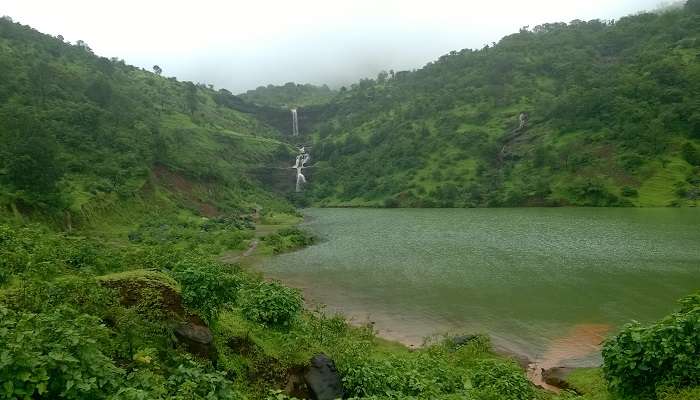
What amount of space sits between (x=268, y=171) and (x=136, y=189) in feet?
266

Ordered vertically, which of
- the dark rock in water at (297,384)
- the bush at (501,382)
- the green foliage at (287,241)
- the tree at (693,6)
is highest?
the tree at (693,6)

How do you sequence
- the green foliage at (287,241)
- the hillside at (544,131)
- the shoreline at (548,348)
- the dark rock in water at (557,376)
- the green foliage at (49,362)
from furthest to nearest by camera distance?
1. the hillside at (544,131)
2. the green foliage at (287,241)
3. the shoreline at (548,348)
4. the dark rock in water at (557,376)
5. the green foliage at (49,362)

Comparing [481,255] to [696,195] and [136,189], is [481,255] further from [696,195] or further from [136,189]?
[696,195]

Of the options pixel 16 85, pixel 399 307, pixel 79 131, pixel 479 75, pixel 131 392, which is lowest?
pixel 399 307

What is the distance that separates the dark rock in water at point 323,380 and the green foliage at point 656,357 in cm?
734

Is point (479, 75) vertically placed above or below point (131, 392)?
above

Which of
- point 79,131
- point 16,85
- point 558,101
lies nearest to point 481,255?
point 79,131

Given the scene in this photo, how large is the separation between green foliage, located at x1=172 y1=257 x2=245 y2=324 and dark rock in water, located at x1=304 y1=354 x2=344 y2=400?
9.90 ft

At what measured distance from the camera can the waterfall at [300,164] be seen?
478 feet

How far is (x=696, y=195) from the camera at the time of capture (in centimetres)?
7719

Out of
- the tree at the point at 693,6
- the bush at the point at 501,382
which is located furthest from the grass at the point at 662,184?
the tree at the point at 693,6

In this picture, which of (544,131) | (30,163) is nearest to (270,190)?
(544,131)

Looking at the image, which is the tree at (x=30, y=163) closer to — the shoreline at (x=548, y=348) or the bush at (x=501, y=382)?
the shoreline at (x=548, y=348)

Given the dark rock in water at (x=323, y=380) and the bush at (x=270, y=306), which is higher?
the bush at (x=270, y=306)
